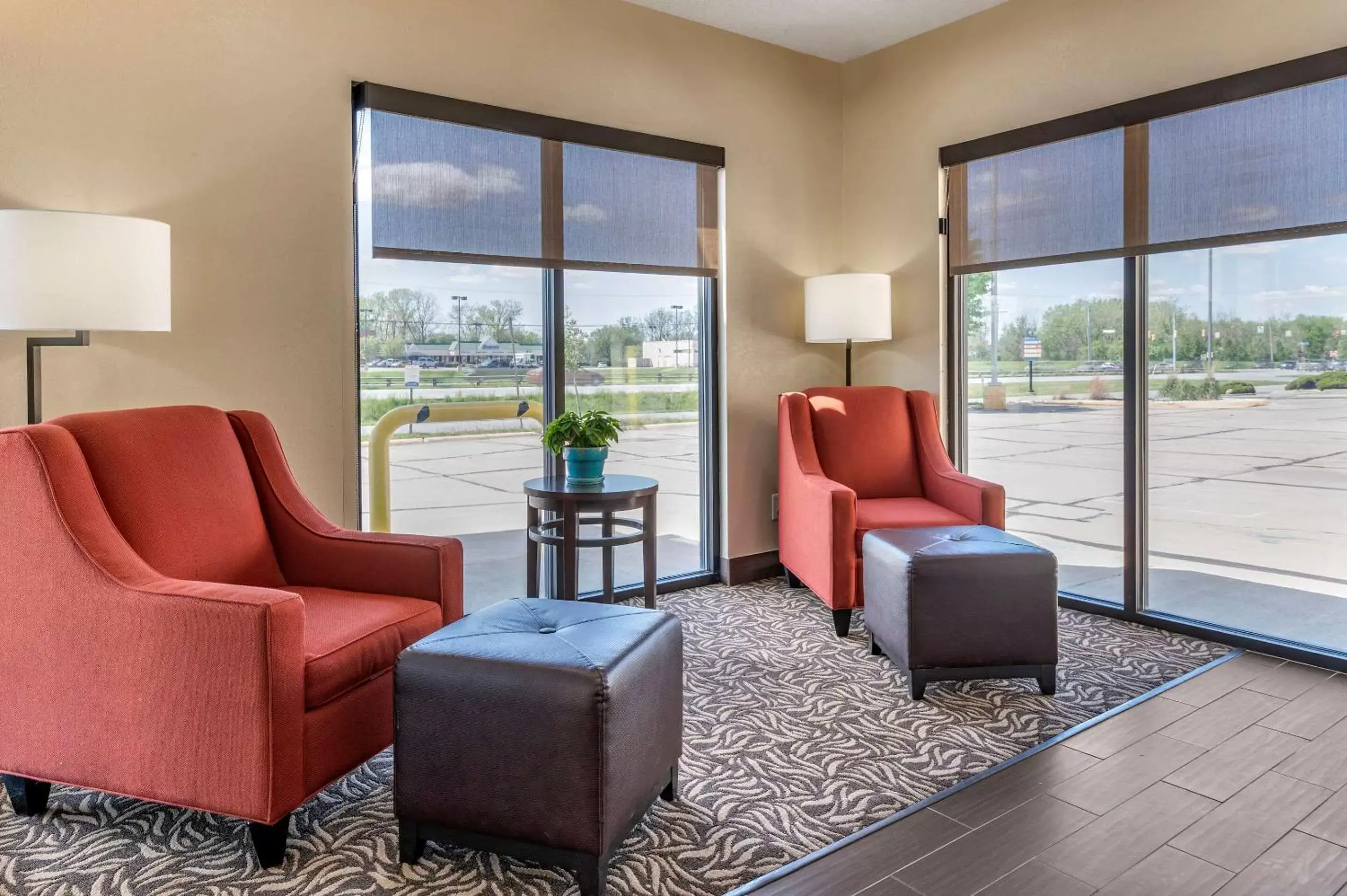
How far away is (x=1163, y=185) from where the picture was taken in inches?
147

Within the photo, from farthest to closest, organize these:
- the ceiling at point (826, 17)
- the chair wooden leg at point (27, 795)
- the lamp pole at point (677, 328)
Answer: the lamp pole at point (677, 328), the ceiling at point (826, 17), the chair wooden leg at point (27, 795)

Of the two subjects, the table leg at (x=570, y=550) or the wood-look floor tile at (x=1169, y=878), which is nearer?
the wood-look floor tile at (x=1169, y=878)

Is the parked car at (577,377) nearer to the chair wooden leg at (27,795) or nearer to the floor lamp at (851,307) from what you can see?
the floor lamp at (851,307)

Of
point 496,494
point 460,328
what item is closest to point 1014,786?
point 496,494

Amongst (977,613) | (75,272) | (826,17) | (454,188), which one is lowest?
(977,613)

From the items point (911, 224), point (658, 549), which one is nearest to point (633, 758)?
point (658, 549)

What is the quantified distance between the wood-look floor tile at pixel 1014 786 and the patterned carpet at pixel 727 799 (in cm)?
8

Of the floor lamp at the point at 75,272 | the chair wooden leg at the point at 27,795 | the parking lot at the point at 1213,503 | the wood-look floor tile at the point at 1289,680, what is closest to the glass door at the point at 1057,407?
the parking lot at the point at 1213,503

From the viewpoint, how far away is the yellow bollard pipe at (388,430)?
364 centimetres

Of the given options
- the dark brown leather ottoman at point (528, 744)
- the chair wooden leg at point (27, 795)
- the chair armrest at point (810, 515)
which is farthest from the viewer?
the chair armrest at point (810, 515)

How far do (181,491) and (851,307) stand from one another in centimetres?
305

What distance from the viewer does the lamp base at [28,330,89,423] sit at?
8.72 ft

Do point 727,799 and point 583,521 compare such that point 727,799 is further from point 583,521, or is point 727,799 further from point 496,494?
point 496,494

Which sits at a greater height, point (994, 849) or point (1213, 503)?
point (1213, 503)
